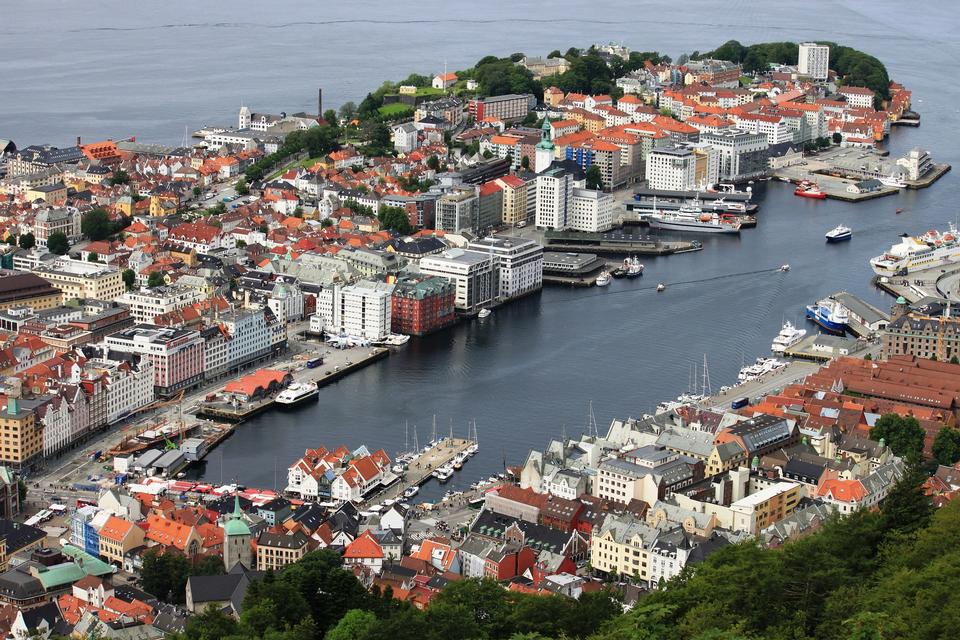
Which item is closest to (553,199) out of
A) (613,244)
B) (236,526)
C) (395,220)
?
(613,244)

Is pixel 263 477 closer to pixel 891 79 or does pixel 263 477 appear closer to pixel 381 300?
pixel 381 300

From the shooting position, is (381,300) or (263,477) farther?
(381,300)

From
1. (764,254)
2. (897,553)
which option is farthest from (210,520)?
(764,254)

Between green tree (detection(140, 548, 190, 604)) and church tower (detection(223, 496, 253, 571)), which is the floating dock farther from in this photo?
green tree (detection(140, 548, 190, 604))

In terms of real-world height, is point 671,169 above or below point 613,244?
above

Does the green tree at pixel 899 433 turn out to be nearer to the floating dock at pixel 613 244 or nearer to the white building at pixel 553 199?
the floating dock at pixel 613 244

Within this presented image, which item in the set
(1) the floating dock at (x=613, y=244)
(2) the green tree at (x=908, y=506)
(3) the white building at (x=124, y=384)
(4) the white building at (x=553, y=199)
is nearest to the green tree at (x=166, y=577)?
(3) the white building at (x=124, y=384)

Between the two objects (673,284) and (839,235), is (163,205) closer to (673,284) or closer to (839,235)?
(673,284)
